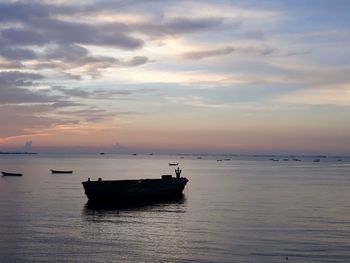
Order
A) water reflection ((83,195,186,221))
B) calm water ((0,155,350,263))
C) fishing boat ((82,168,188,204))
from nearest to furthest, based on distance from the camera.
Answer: calm water ((0,155,350,263))
water reflection ((83,195,186,221))
fishing boat ((82,168,188,204))

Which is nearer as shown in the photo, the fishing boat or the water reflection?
the water reflection

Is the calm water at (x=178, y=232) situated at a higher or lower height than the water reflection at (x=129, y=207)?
lower

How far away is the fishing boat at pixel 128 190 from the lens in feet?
216

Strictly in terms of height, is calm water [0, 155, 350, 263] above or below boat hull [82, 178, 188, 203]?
below

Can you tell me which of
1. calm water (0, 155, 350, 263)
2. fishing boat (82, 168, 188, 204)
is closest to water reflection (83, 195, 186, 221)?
calm water (0, 155, 350, 263)

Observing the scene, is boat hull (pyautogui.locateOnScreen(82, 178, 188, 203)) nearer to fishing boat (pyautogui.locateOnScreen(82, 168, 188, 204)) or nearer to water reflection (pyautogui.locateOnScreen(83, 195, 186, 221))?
fishing boat (pyautogui.locateOnScreen(82, 168, 188, 204))

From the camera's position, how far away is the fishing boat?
65.9m

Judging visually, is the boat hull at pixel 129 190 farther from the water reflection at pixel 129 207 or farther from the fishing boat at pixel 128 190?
the water reflection at pixel 129 207

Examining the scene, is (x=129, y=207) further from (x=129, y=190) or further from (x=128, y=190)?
(x=129, y=190)

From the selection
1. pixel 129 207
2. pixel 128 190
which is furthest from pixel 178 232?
pixel 128 190

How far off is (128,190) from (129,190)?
18cm

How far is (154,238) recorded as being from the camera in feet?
125

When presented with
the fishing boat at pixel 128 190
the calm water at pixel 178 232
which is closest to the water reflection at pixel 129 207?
the calm water at pixel 178 232

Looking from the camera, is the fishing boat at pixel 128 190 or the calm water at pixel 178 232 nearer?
the calm water at pixel 178 232
